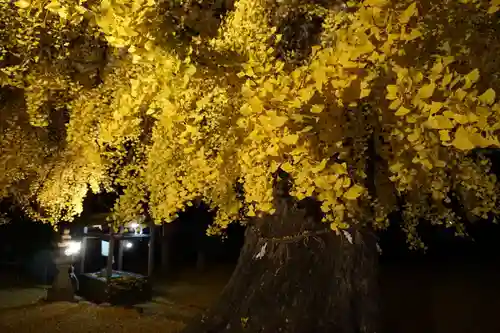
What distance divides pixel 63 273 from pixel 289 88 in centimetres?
1272

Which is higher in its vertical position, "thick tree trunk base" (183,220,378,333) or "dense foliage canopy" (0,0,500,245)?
"dense foliage canopy" (0,0,500,245)

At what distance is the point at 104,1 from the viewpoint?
149 inches

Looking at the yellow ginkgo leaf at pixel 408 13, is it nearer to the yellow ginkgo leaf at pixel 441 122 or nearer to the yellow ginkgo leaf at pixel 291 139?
the yellow ginkgo leaf at pixel 441 122

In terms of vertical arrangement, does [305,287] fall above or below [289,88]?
below

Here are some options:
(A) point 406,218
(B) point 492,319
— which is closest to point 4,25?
(A) point 406,218

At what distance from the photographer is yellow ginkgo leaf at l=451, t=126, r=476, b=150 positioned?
3068mm

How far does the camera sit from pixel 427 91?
10.5 feet

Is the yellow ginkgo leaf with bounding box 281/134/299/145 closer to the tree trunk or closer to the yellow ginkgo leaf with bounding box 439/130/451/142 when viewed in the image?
the yellow ginkgo leaf with bounding box 439/130/451/142

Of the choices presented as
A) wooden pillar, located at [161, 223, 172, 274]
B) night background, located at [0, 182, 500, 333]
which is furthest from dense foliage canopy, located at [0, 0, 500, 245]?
wooden pillar, located at [161, 223, 172, 274]

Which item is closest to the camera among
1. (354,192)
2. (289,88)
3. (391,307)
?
(354,192)

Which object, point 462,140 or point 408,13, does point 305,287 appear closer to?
point 462,140

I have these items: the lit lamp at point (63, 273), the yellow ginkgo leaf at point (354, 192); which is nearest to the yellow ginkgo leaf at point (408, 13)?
the yellow ginkgo leaf at point (354, 192)

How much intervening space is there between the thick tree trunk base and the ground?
3.13m

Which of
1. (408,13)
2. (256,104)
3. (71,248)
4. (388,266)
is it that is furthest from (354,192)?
(388,266)
